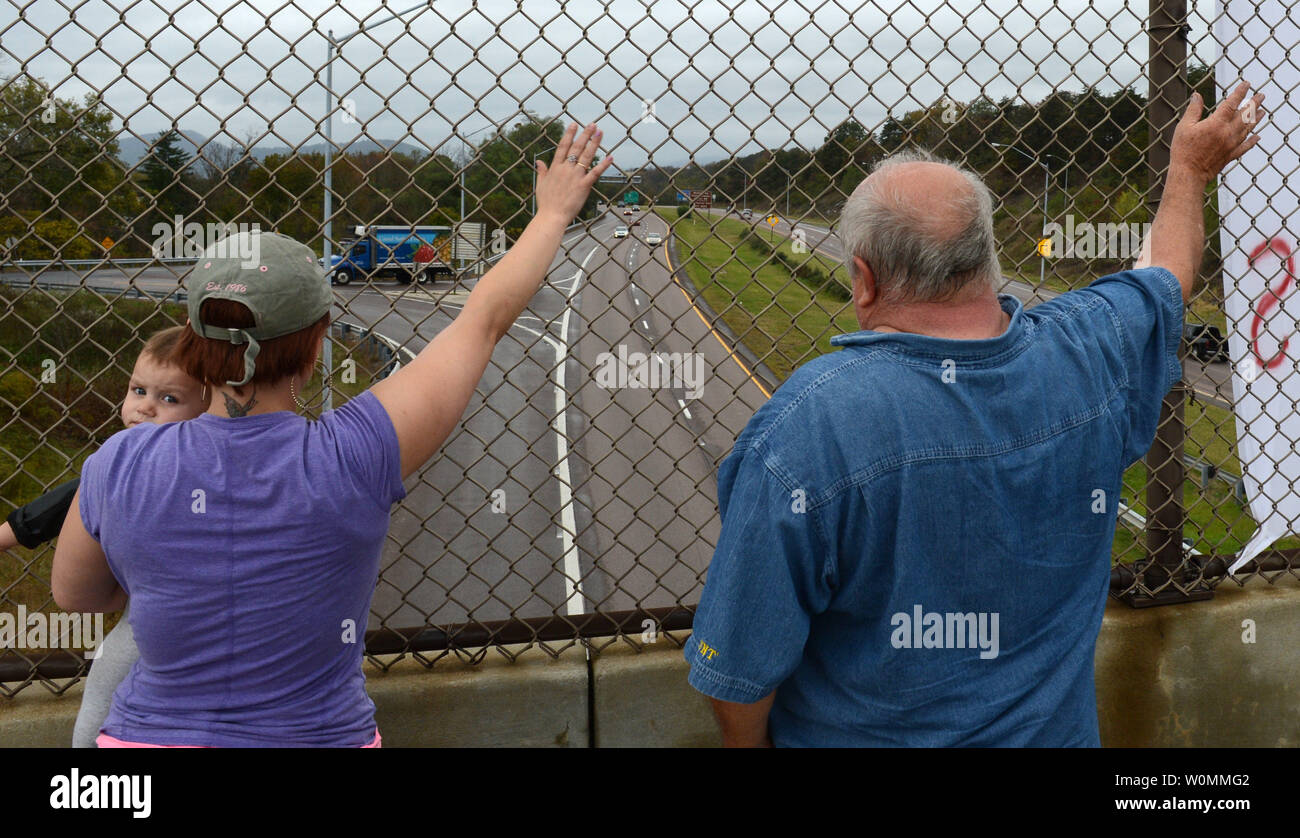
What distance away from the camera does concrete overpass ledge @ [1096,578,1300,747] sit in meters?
3.20

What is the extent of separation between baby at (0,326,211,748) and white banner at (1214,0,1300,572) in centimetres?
316

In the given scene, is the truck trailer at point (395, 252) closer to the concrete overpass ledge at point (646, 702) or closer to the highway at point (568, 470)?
the highway at point (568, 470)

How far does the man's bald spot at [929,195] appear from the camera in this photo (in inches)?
66.4

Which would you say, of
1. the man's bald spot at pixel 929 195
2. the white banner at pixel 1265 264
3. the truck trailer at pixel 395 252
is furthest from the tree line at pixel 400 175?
the man's bald spot at pixel 929 195

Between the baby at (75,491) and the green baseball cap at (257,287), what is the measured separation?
253 mm

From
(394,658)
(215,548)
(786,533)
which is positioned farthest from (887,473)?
(394,658)

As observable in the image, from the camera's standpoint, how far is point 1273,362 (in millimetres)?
3324

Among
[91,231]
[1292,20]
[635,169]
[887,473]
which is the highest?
[1292,20]

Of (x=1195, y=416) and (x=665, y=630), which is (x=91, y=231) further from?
(x=1195, y=416)

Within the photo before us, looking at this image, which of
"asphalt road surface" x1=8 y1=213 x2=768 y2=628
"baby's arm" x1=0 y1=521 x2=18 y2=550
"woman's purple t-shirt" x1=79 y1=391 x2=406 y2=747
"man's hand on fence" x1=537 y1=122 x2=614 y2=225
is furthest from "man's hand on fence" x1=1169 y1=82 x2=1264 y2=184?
"baby's arm" x1=0 y1=521 x2=18 y2=550

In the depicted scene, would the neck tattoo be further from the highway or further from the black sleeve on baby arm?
the highway

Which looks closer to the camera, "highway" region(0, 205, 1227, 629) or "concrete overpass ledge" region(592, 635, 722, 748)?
"highway" region(0, 205, 1227, 629)
